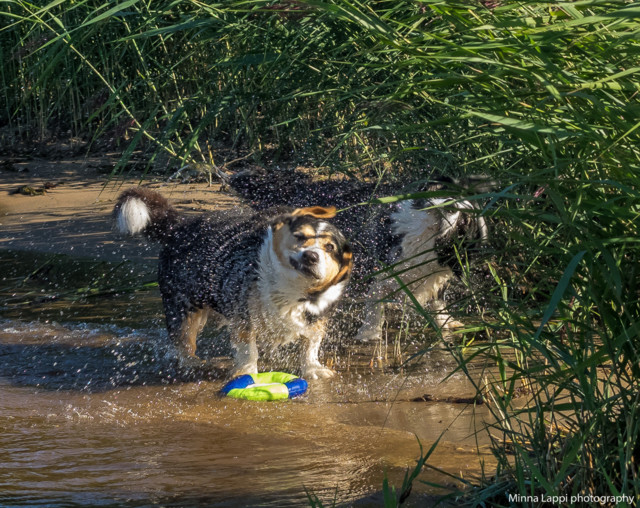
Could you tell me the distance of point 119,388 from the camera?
164 inches

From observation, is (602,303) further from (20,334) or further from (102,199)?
(102,199)

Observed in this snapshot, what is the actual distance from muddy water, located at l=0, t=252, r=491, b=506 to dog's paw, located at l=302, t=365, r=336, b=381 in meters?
0.10

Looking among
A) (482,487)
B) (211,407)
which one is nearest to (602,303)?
(482,487)

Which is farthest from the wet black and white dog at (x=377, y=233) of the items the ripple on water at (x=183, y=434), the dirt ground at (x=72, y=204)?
the dirt ground at (x=72, y=204)

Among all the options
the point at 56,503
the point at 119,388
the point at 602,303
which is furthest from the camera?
the point at 119,388

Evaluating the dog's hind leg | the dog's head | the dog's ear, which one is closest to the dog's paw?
the dog's head

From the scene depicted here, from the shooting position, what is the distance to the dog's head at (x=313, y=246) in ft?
13.5

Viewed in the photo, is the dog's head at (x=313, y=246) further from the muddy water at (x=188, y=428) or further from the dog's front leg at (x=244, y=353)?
the muddy water at (x=188, y=428)

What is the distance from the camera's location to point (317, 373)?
433 cm

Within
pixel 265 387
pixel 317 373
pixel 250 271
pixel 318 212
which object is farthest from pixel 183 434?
pixel 318 212

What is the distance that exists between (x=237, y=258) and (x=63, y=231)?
298cm

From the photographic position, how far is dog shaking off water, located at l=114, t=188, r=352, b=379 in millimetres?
4199

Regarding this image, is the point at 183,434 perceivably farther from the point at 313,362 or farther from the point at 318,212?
the point at 318,212

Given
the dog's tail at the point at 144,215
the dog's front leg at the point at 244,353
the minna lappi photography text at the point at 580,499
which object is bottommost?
the dog's front leg at the point at 244,353
